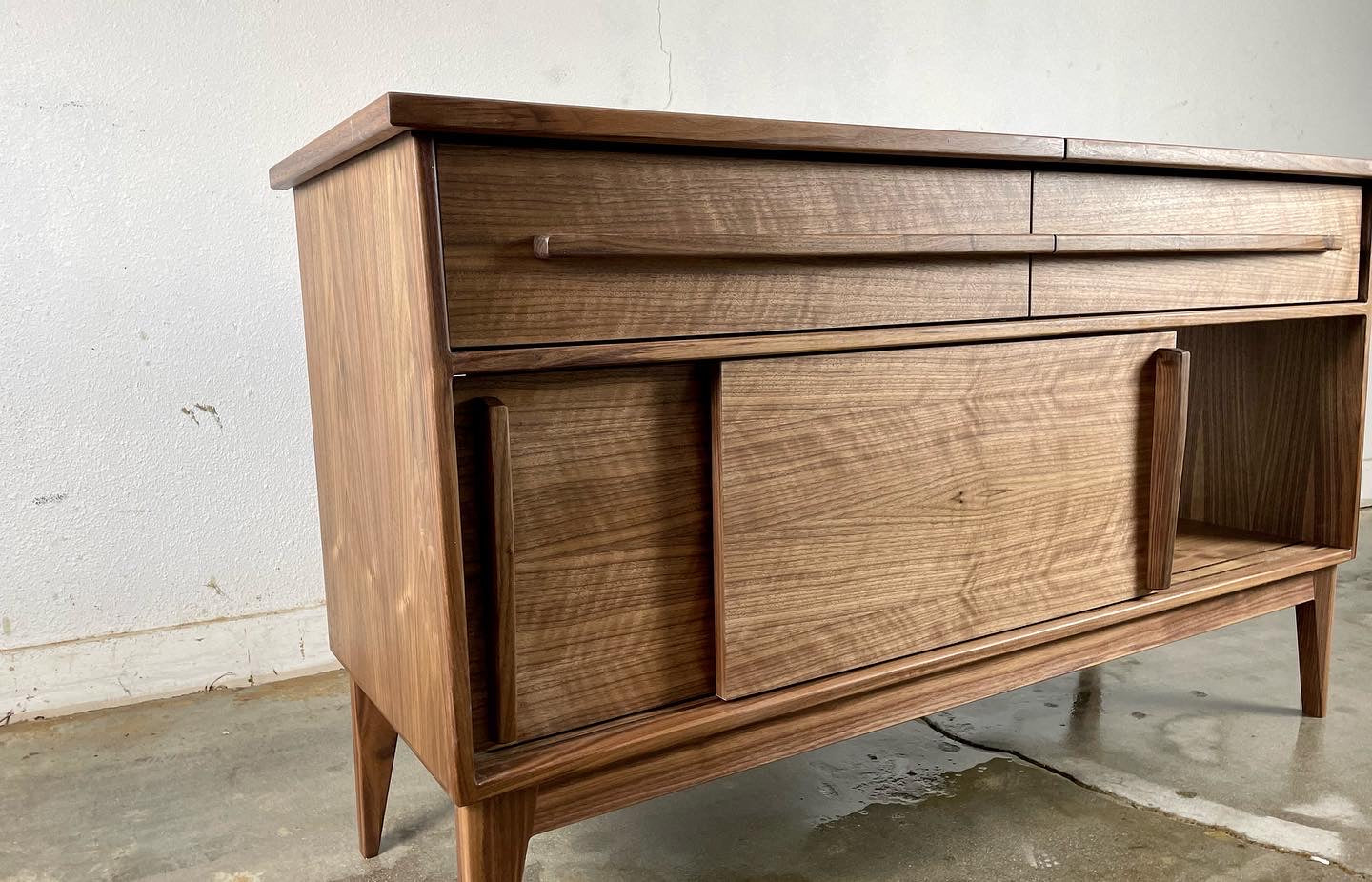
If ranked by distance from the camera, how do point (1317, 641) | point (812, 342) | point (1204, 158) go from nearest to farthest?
point (812, 342), point (1204, 158), point (1317, 641)

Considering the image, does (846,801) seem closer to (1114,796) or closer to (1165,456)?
(1114,796)

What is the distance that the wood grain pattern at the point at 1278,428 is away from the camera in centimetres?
148

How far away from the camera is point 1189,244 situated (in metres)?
1.18

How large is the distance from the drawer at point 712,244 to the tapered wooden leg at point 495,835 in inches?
15.0

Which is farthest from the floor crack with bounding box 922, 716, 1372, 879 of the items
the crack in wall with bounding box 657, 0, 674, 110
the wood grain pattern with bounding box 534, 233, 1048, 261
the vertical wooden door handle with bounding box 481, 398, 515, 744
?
the crack in wall with bounding box 657, 0, 674, 110

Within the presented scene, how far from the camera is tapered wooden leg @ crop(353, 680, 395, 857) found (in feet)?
3.90

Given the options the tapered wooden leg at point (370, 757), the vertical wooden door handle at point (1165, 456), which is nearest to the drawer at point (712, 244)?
the vertical wooden door handle at point (1165, 456)

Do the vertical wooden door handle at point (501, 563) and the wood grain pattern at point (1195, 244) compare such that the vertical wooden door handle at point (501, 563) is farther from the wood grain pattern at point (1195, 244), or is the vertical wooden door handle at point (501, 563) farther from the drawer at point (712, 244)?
the wood grain pattern at point (1195, 244)

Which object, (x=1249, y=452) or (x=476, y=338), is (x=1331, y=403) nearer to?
(x=1249, y=452)

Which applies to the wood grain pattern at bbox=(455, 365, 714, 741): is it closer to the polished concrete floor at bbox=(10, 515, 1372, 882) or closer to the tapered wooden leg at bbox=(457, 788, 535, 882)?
the tapered wooden leg at bbox=(457, 788, 535, 882)

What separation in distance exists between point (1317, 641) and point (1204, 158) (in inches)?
30.3

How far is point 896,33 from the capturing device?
2.28 metres

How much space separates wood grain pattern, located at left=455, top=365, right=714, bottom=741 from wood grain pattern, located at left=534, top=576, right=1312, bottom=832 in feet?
0.18

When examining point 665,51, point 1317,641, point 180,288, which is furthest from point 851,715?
point 665,51
